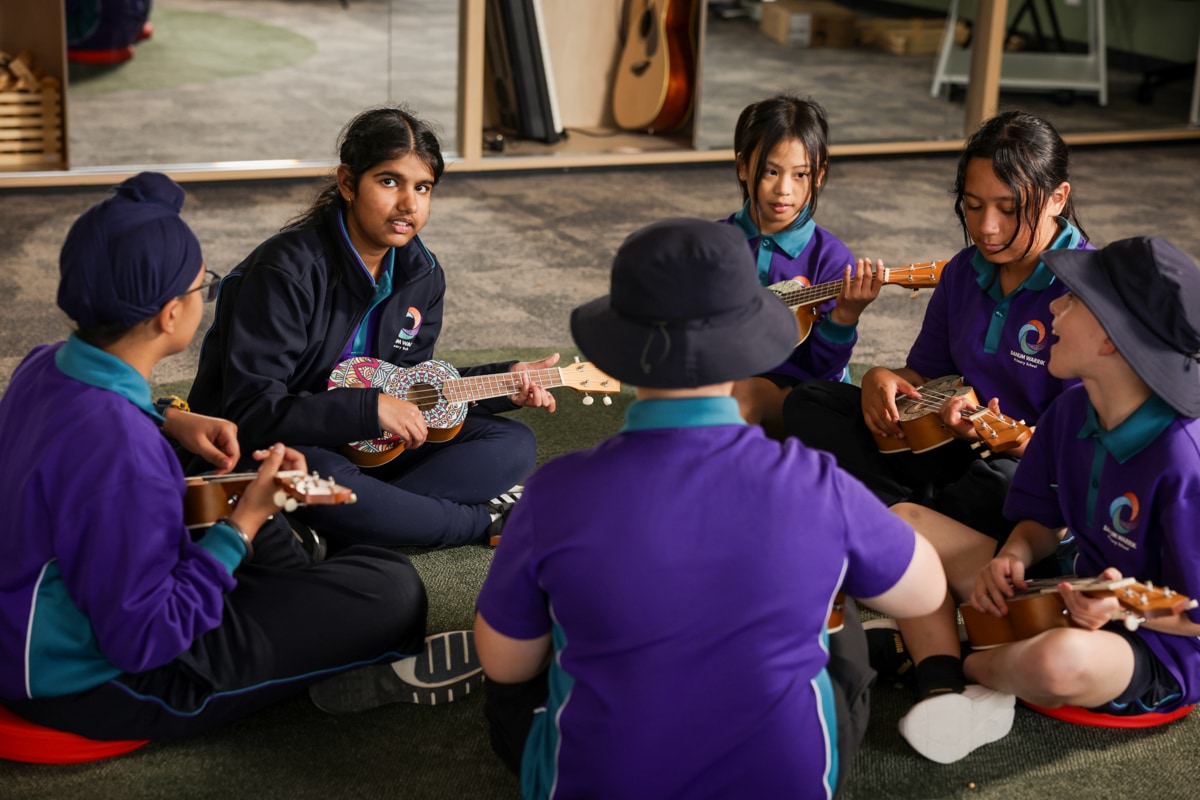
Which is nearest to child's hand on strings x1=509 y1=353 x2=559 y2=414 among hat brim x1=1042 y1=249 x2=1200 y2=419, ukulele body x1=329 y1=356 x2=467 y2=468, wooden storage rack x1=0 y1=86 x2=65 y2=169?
ukulele body x1=329 y1=356 x2=467 y2=468

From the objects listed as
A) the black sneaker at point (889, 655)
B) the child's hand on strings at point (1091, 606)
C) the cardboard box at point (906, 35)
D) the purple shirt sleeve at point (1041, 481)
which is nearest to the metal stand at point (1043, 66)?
the cardboard box at point (906, 35)

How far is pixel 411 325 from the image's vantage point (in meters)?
2.74

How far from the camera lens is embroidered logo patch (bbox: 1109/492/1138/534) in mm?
1979

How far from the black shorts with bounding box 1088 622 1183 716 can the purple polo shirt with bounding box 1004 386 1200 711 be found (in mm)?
12

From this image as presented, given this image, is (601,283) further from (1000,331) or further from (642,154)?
(1000,331)

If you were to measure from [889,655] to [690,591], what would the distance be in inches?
35.0

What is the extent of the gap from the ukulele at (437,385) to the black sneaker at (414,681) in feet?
1.78

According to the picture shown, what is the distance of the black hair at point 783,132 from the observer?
2.83m

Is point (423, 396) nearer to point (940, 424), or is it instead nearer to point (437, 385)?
point (437, 385)

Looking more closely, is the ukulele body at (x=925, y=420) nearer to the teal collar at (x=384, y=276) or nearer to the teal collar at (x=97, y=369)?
the teal collar at (x=384, y=276)

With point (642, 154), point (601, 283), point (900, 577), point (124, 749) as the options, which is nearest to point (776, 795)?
point (900, 577)

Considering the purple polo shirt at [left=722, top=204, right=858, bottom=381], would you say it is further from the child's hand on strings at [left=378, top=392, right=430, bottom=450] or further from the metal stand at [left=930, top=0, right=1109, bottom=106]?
the metal stand at [left=930, top=0, right=1109, bottom=106]

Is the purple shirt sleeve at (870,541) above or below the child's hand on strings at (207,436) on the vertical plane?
above

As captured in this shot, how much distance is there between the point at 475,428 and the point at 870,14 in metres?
4.22
